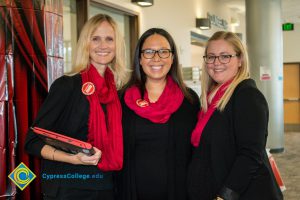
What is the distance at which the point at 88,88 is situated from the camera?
1.85 metres

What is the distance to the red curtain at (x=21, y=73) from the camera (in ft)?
6.16

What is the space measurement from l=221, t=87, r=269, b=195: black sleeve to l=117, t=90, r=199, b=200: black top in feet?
1.15

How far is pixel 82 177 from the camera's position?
182cm

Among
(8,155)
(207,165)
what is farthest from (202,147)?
(8,155)

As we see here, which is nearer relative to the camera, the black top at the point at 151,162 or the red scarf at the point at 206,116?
the red scarf at the point at 206,116

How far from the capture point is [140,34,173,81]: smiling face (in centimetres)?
212

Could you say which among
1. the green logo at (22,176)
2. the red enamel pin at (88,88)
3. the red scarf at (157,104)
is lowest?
the green logo at (22,176)

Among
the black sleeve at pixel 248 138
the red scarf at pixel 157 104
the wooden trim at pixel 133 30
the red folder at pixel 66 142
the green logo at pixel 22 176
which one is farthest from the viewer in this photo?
the wooden trim at pixel 133 30

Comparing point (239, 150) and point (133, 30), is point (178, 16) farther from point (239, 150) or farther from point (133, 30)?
point (239, 150)

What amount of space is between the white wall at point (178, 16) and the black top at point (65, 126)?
3484 millimetres

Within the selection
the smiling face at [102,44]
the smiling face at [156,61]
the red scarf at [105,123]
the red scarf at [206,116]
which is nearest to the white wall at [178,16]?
the smiling face at [156,61]

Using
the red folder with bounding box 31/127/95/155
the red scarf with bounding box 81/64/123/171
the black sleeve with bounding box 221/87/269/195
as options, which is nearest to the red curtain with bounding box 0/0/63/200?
the red scarf with bounding box 81/64/123/171

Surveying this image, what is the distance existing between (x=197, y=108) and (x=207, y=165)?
1.38 feet

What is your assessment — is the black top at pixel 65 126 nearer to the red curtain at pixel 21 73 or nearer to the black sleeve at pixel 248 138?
the red curtain at pixel 21 73
